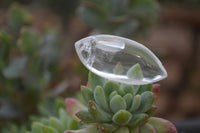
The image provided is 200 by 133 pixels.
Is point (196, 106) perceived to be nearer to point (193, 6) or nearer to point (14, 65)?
point (193, 6)

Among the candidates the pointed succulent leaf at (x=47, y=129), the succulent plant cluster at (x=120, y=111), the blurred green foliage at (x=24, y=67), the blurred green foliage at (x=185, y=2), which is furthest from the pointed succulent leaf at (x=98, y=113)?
the blurred green foliage at (x=185, y=2)

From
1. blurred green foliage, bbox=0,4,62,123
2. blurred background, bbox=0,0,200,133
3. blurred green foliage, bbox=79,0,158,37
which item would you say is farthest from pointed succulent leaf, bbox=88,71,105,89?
blurred green foliage, bbox=79,0,158,37

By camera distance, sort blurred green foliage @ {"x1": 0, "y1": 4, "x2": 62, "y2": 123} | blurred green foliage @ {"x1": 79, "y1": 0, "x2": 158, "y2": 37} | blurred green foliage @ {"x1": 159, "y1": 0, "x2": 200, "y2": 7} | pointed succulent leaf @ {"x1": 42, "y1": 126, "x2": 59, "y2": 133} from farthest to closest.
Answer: blurred green foliage @ {"x1": 159, "y1": 0, "x2": 200, "y2": 7}
blurred green foliage @ {"x1": 79, "y1": 0, "x2": 158, "y2": 37}
blurred green foliage @ {"x1": 0, "y1": 4, "x2": 62, "y2": 123}
pointed succulent leaf @ {"x1": 42, "y1": 126, "x2": 59, "y2": 133}

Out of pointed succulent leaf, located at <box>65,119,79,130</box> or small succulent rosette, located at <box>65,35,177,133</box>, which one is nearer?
small succulent rosette, located at <box>65,35,177,133</box>

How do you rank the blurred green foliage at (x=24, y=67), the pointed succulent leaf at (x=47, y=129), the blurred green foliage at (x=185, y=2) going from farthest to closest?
the blurred green foliage at (x=185, y=2)
the blurred green foliage at (x=24, y=67)
the pointed succulent leaf at (x=47, y=129)

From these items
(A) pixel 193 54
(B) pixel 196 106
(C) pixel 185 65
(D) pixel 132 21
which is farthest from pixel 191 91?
(D) pixel 132 21

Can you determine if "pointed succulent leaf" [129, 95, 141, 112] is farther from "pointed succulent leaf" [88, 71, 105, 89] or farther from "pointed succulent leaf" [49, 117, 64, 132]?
"pointed succulent leaf" [49, 117, 64, 132]

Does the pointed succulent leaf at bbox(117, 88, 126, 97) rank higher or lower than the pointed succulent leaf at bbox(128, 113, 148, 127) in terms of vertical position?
higher

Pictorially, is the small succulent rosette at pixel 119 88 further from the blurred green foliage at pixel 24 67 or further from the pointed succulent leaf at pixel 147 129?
the blurred green foliage at pixel 24 67
